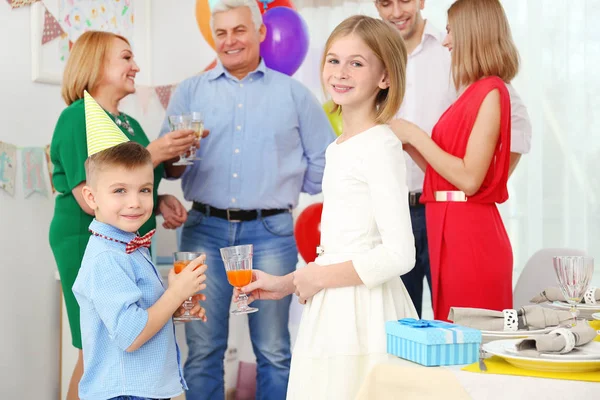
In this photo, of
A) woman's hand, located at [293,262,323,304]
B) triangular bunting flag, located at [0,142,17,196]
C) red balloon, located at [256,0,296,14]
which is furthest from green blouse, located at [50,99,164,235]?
woman's hand, located at [293,262,323,304]

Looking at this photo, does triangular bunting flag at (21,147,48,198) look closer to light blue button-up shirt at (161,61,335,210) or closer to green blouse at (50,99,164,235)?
green blouse at (50,99,164,235)

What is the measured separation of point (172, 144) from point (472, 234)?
3.77 feet

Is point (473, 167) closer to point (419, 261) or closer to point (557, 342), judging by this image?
point (419, 261)

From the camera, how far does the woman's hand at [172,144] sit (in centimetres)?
270

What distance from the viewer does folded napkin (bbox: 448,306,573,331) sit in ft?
4.76

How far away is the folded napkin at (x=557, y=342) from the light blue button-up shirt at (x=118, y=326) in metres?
0.94

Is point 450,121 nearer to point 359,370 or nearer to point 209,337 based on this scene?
point 359,370

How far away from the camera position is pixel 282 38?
3.28 m

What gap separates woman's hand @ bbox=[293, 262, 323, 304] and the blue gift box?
0.43m

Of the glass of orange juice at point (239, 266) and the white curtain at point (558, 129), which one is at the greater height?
the white curtain at point (558, 129)

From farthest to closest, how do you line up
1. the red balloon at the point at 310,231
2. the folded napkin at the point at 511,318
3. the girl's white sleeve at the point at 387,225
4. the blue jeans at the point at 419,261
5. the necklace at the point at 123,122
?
the red balloon at the point at 310,231 < the blue jeans at the point at 419,261 < the necklace at the point at 123,122 < the girl's white sleeve at the point at 387,225 < the folded napkin at the point at 511,318

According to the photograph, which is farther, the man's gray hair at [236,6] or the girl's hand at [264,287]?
the man's gray hair at [236,6]

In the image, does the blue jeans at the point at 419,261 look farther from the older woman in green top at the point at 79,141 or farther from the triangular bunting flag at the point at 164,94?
the triangular bunting flag at the point at 164,94

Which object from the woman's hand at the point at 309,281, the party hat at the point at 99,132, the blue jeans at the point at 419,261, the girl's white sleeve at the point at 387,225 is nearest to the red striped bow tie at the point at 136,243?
the party hat at the point at 99,132
